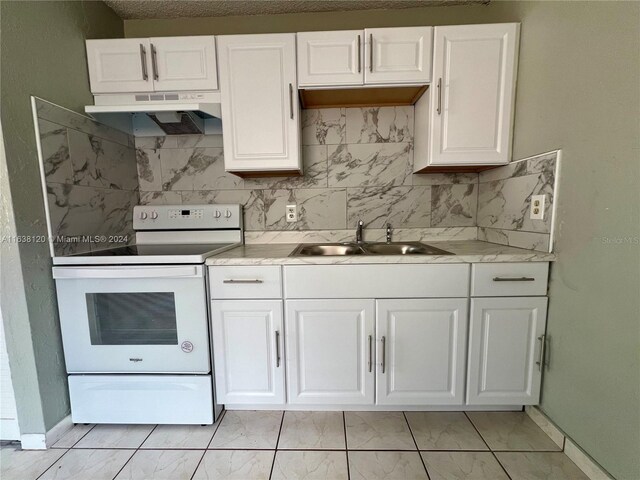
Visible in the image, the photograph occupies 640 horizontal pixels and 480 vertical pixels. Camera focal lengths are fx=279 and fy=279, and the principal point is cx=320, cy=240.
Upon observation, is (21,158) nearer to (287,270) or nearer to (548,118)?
(287,270)

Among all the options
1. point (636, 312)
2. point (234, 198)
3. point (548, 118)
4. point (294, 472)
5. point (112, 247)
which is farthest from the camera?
point (234, 198)

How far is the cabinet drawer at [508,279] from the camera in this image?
1335mm

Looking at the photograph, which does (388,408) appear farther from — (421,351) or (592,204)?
(592,204)

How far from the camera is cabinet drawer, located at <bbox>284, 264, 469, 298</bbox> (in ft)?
4.44

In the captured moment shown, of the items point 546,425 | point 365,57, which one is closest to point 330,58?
point 365,57

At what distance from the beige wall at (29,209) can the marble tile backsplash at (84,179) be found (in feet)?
0.20

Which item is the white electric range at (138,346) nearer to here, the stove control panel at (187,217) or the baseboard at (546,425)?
the stove control panel at (187,217)

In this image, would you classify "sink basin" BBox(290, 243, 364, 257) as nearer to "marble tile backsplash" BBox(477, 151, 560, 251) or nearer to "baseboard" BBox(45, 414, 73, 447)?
"marble tile backsplash" BBox(477, 151, 560, 251)

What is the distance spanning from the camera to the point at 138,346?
1.38m

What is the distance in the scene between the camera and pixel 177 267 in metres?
1.31

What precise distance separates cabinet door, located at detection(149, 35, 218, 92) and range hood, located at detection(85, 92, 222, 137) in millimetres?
51

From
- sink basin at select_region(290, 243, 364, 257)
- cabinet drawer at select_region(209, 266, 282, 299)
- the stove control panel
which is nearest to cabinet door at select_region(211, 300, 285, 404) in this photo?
cabinet drawer at select_region(209, 266, 282, 299)

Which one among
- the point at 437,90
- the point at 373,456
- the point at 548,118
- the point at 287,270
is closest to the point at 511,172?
the point at 548,118

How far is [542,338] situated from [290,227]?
1.54 metres
